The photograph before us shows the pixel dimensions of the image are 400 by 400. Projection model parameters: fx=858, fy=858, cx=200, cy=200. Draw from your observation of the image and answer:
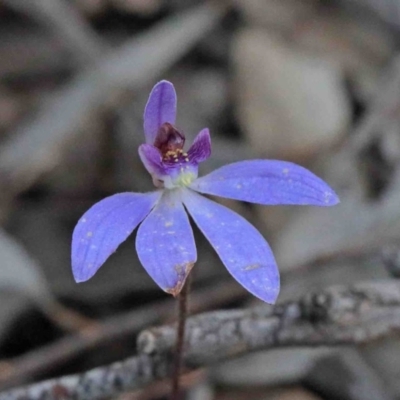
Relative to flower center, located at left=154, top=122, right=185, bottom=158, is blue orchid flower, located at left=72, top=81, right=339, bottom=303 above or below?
below

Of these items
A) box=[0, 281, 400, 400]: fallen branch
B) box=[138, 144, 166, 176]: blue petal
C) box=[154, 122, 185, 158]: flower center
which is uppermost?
box=[154, 122, 185, 158]: flower center

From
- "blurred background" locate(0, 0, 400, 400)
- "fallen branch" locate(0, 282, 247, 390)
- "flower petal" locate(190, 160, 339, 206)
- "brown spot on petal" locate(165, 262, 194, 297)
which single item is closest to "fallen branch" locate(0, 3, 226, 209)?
"blurred background" locate(0, 0, 400, 400)

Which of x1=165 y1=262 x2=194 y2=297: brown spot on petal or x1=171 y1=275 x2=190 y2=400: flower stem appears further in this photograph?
x1=171 y1=275 x2=190 y2=400: flower stem

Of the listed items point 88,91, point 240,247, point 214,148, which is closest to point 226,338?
point 240,247

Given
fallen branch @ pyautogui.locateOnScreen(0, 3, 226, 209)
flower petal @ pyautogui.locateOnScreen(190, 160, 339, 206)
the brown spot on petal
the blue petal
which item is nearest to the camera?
the brown spot on petal

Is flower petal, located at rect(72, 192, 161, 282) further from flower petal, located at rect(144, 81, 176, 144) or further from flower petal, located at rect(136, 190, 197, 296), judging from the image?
flower petal, located at rect(144, 81, 176, 144)

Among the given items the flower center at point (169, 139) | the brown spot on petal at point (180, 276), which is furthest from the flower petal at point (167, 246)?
the flower center at point (169, 139)

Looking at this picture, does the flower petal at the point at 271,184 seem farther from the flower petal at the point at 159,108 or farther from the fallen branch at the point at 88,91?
the fallen branch at the point at 88,91

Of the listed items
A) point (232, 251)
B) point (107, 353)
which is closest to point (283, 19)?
point (107, 353)
